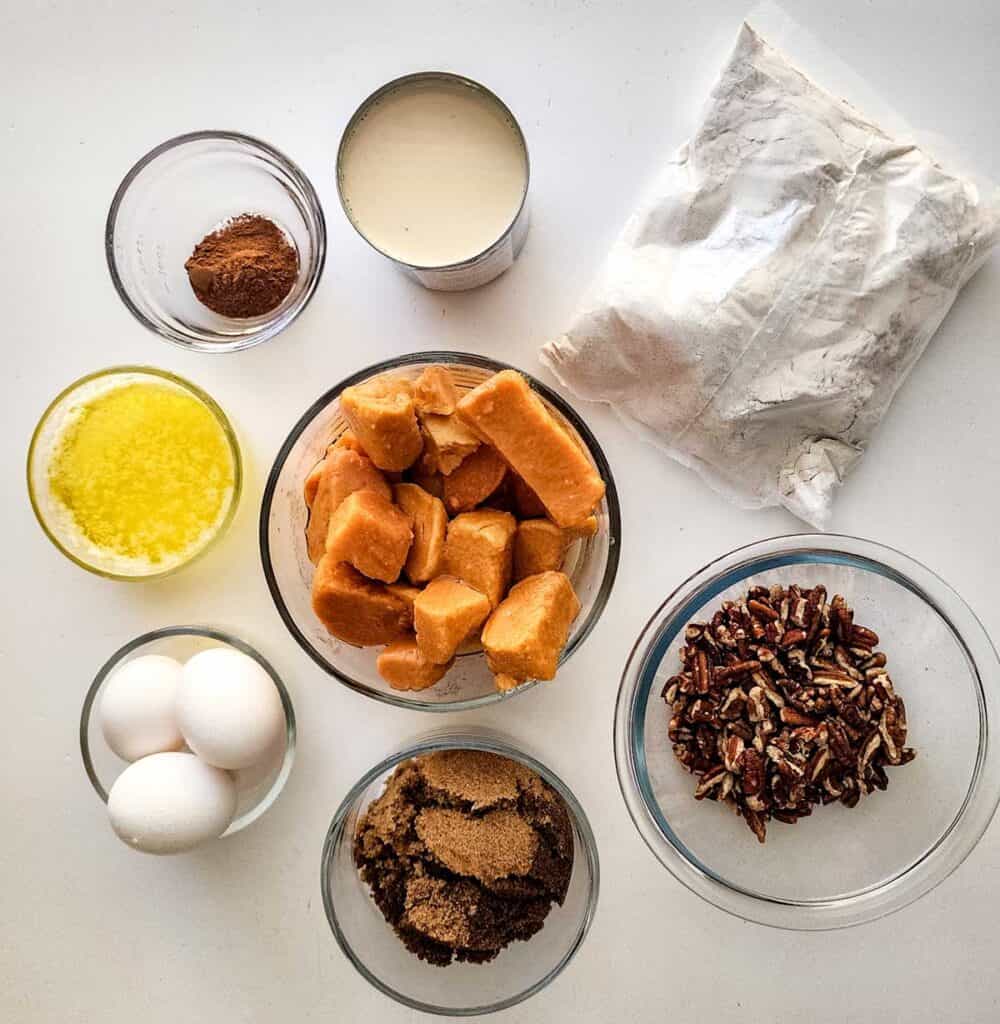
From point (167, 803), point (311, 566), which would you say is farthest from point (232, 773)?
point (311, 566)

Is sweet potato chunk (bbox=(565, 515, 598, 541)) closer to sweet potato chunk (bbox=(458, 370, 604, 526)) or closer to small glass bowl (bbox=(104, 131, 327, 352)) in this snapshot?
sweet potato chunk (bbox=(458, 370, 604, 526))

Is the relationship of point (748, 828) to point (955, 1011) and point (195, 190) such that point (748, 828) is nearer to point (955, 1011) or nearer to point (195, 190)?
point (955, 1011)

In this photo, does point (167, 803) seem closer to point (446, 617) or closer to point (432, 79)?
point (446, 617)

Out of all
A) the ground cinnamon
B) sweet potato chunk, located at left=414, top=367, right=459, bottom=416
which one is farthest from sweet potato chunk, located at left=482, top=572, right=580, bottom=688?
the ground cinnamon

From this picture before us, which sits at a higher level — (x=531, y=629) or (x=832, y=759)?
(x=531, y=629)

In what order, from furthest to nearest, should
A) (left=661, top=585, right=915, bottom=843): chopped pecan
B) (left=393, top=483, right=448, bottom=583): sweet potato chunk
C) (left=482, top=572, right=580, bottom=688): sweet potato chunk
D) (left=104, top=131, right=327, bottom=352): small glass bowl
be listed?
(left=104, top=131, right=327, bottom=352): small glass bowl, (left=661, top=585, right=915, bottom=843): chopped pecan, (left=393, top=483, right=448, bottom=583): sweet potato chunk, (left=482, top=572, right=580, bottom=688): sweet potato chunk

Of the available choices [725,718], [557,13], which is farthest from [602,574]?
[557,13]

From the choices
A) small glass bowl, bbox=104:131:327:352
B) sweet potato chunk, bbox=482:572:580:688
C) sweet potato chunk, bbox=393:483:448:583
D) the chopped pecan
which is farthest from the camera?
small glass bowl, bbox=104:131:327:352
